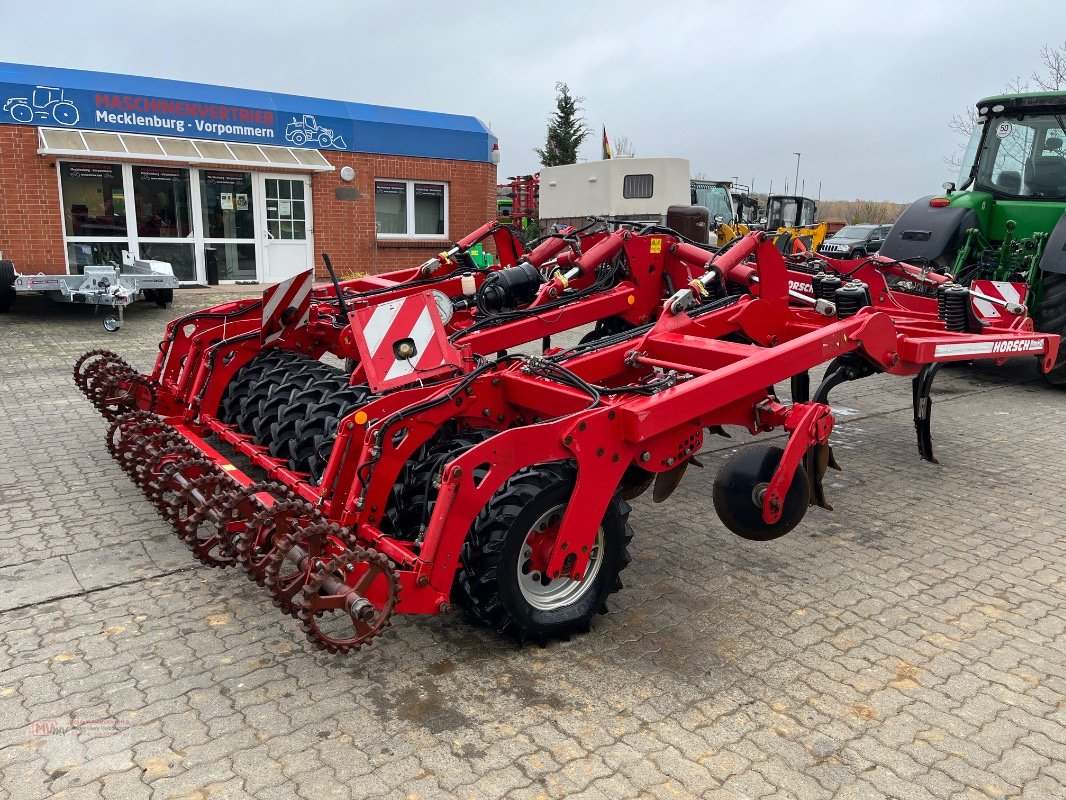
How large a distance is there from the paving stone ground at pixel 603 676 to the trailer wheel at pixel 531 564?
154 millimetres

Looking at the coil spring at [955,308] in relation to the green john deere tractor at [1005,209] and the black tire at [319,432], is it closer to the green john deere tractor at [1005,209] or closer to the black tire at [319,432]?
the green john deere tractor at [1005,209]

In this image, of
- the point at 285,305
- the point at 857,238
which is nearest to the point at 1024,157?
the point at 285,305

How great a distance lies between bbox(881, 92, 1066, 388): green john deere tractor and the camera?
333 inches

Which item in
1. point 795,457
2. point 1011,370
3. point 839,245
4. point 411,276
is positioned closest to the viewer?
point 795,457

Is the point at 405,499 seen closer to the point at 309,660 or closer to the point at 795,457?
the point at 309,660

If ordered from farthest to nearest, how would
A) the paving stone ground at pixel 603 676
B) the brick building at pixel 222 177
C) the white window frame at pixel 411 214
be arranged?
the white window frame at pixel 411 214, the brick building at pixel 222 177, the paving stone ground at pixel 603 676

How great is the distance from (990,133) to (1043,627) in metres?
7.29

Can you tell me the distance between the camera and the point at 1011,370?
9.83 metres

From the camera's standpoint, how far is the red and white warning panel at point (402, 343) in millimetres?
3840

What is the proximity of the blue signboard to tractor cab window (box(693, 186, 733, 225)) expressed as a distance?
190 inches

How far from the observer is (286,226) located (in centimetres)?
1670

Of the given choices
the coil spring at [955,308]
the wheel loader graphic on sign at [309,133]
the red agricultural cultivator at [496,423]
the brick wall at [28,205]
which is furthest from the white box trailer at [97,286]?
the coil spring at [955,308]

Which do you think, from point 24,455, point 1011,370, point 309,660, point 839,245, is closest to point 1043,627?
point 309,660

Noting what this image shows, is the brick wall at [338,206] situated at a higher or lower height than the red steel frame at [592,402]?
higher
